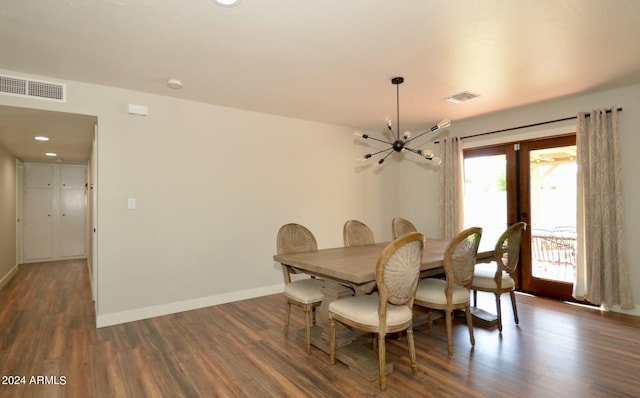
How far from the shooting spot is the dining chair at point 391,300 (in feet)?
7.04

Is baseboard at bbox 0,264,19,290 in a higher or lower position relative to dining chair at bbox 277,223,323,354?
lower

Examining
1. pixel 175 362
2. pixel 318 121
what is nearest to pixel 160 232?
pixel 175 362

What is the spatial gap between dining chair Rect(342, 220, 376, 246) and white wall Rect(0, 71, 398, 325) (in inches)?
47.9

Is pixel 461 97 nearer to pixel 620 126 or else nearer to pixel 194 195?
pixel 620 126

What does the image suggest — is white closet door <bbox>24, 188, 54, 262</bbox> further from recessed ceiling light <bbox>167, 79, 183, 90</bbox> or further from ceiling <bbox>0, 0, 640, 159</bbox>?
recessed ceiling light <bbox>167, 79, 183, 90</bbox>

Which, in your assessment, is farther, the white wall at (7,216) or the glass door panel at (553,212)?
the white wall at (7,216)

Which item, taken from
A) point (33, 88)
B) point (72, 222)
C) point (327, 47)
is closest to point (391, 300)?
point (327, 47)

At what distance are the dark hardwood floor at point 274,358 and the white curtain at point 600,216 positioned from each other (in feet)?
0.93

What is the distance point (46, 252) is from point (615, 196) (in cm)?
1015

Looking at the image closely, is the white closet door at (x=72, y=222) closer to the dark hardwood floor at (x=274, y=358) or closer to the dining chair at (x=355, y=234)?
the dark hardwood floor at (x=274, y=358)

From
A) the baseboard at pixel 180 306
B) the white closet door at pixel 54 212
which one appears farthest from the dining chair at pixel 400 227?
the white closet door at pixel 54 212

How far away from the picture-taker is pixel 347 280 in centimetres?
226

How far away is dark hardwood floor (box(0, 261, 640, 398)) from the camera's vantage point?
218cm

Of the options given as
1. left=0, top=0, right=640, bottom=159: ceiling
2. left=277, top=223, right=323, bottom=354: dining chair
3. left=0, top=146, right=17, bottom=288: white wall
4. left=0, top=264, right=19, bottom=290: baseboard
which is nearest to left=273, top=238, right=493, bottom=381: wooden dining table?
left=277, top=223, right=323, bottom=354: dining chair
